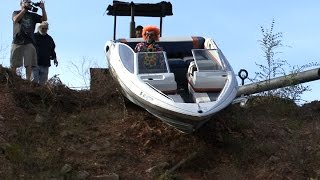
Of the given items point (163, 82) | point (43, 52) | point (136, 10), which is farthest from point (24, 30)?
point (136, 10)

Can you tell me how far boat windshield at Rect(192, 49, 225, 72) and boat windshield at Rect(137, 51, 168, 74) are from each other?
1.95 feet

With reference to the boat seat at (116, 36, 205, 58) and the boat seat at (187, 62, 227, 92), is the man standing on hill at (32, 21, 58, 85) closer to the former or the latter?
the boat seat at (116, 36, 205, 58)

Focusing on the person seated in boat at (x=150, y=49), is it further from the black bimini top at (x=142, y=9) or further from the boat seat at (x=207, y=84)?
the black bimini top at (x=142, y=9)

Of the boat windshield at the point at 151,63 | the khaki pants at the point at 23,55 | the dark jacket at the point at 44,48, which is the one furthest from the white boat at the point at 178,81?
the khaki pants at the point at 23,55

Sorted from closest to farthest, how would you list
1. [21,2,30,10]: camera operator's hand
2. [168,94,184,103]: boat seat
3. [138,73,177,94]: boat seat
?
[168,94,184,103]: boat seat, [138,73,177,94]: boat seat, [21,2,30,10]: camera operator's hand

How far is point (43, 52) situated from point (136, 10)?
3.61 m

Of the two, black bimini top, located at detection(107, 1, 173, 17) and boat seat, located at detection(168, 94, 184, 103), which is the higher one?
black bimini top, located at detection(107, 1, 173, 17)

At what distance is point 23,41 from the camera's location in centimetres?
1149

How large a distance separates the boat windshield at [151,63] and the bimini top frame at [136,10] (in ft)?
14.7

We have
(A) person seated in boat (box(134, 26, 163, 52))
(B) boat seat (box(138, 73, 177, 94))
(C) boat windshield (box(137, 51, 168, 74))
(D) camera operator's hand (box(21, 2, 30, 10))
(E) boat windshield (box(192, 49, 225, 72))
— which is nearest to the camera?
(B) boat seat (box(138, 73, 177, 94))

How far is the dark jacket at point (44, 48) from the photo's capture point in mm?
12031

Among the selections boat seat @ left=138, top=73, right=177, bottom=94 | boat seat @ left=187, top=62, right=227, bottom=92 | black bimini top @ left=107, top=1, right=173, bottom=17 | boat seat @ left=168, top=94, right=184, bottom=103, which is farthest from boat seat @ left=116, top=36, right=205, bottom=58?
black bimini top @ left=107, top=1, right=173, bottom=17

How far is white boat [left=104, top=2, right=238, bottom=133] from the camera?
869cm

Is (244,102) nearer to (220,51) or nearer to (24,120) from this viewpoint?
(220,51)
